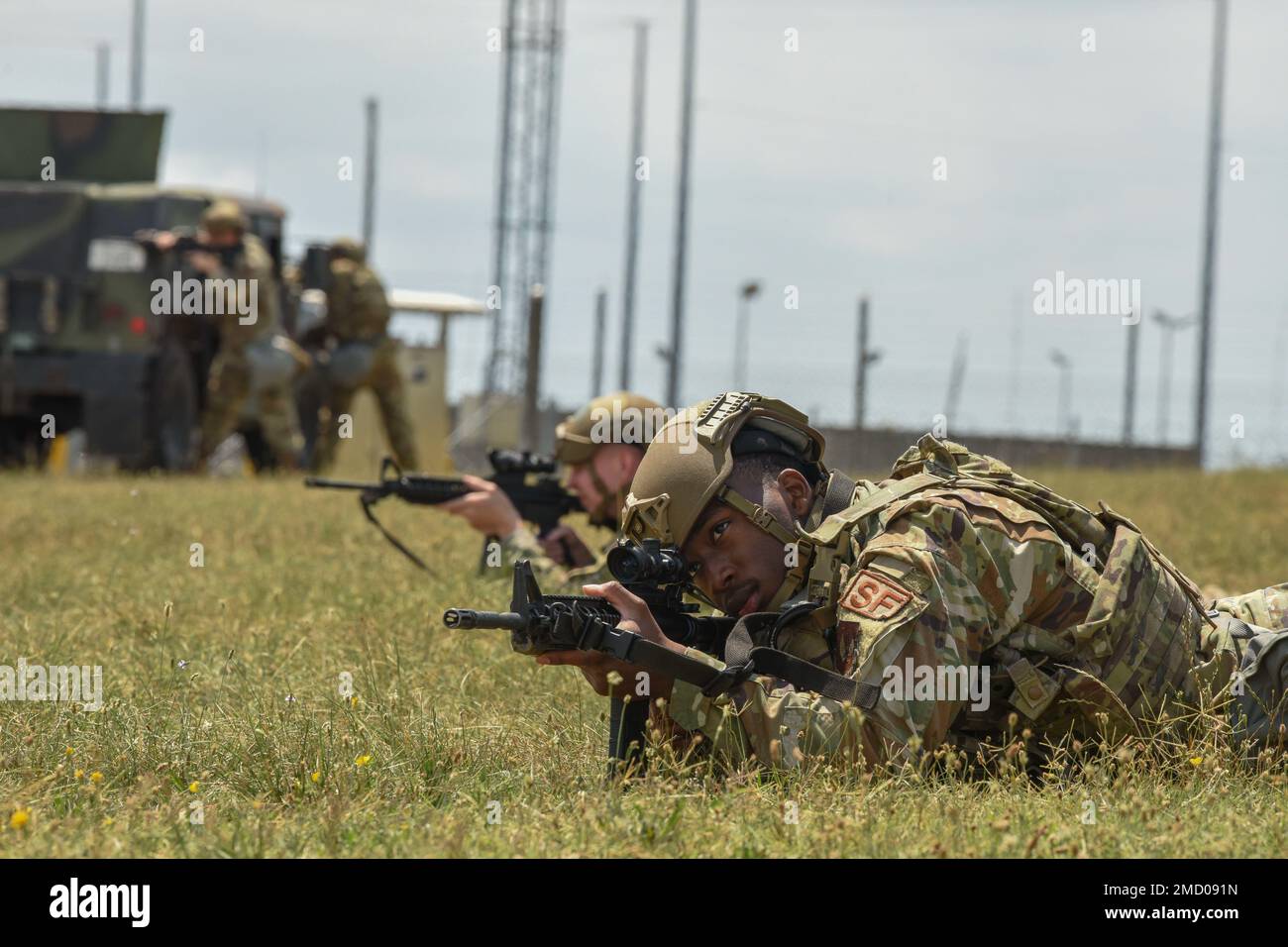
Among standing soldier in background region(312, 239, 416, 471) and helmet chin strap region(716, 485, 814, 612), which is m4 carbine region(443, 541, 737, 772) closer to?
helmet chin strap region(716, 485, 814, 612)

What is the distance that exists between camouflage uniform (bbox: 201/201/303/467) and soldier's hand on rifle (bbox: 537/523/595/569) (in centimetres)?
790

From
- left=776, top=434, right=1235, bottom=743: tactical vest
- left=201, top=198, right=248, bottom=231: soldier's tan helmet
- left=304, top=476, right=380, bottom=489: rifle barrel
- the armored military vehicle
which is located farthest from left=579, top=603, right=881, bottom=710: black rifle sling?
the armored military vehicle

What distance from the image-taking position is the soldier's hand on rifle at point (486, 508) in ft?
23.1

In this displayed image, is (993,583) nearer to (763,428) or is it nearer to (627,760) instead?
(763,428)

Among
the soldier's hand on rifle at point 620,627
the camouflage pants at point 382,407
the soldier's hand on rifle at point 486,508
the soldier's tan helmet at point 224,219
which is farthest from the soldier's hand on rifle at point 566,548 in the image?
the camouflage pants at point 382,407

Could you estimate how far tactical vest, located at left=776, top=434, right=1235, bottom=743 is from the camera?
410 cm

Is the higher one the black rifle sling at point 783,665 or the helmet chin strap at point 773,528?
the helmet chin strap at point 773,528

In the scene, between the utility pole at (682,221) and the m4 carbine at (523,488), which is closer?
the m4 carbine at (523,488)

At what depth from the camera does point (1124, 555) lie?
425cm

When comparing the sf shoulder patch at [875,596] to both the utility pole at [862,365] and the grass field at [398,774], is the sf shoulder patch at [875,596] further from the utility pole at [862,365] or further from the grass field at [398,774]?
the utility pole at [862,365]

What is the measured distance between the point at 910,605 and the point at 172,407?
1218 centimetres

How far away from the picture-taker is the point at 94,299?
1552 centimetres

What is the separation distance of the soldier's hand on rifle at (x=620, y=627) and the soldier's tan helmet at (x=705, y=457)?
0.24 metres

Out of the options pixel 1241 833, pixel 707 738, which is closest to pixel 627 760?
pixel 707 738
